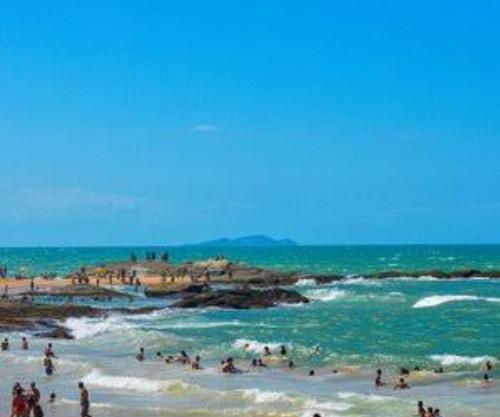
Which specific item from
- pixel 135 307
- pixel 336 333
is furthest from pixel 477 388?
pixel 135 307

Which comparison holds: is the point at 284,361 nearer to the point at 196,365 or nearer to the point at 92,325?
the point at 196,365

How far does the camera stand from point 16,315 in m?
59.8

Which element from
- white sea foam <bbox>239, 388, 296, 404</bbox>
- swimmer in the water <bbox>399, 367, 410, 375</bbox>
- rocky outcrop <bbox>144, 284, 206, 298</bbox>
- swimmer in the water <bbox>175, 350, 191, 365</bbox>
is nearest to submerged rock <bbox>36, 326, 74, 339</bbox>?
Answer: swimmer in the water <bbox>175, 350, 191, 365</bbox>

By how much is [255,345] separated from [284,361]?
14.9 feet

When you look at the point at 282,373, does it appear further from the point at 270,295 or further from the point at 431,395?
the point at 270,295

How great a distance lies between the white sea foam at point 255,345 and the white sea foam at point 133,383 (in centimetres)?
1043

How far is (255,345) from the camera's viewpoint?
4809 centimetres

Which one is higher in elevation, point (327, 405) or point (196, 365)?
point (196, 365)

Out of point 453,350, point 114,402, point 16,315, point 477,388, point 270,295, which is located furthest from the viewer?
point 270,295

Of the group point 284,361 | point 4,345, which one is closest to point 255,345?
point 284,361

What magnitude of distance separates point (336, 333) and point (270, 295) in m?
21.2

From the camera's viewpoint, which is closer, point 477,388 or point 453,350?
point 477,388

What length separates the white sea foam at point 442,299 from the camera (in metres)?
74.2

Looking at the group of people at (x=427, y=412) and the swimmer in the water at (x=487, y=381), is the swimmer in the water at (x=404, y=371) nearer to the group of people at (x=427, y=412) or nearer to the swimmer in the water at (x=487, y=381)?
the swimmer in the water at (x=487, y=381)
